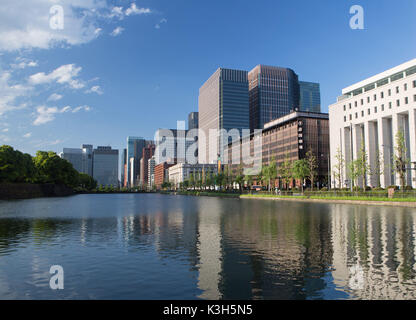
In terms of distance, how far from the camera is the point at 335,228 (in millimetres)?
27125

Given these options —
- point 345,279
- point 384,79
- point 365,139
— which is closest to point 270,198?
point 365,139

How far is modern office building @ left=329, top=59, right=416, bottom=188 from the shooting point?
96438 mm

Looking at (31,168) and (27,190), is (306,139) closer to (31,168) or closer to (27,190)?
(31,168)

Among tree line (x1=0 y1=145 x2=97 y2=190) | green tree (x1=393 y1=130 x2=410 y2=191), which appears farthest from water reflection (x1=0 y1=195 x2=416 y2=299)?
tree line (x1=0 y1=145 x2=97 y2=190)

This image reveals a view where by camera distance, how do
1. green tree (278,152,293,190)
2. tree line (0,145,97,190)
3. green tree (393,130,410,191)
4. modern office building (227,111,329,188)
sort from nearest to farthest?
green tree (393,130,410,191) < tree line (0,145,97,190) < green tree (278,152,293,190) < modern office building (227,111,329,188)

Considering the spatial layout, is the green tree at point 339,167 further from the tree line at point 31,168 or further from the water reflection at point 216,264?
the tree line at point 31,168

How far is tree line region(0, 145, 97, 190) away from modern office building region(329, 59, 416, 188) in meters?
103

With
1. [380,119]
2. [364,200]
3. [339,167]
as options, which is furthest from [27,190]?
[380,119]

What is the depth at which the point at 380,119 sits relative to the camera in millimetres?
108562

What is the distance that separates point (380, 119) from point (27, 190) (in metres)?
123

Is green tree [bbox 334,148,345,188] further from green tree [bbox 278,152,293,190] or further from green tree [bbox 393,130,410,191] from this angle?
green tree [bbox 393,130,410,191]
